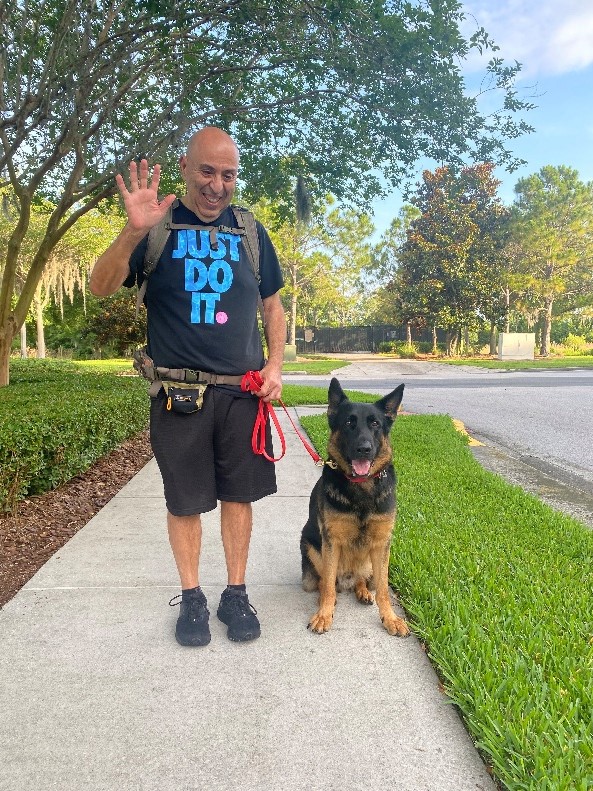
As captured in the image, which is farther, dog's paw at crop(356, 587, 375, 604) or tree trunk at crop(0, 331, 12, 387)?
tree trunk at crop(0, 331, 12, 387)

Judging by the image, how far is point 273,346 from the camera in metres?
2.98

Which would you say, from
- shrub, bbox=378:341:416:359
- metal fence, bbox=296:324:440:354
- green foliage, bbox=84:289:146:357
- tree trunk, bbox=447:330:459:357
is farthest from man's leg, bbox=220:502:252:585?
Result: metal fence, bbox=296:324:440:354

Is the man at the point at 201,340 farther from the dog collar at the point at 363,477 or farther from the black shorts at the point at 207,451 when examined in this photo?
the dog collar at the point at 363,477

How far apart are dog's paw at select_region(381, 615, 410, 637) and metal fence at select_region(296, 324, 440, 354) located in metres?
42.8

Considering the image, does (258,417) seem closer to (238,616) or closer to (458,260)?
(238,616)

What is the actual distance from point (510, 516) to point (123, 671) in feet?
10.8

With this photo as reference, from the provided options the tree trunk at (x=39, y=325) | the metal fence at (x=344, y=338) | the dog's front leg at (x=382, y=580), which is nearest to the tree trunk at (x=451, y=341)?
the metal fence at (x=344, y=338)

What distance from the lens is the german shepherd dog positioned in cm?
281

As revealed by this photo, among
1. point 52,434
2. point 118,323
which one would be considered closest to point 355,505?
point 52,434

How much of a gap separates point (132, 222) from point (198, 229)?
0.33 m

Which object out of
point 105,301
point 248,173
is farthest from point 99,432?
point 105,301

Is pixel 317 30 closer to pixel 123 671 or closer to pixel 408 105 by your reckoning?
pixel 408 105

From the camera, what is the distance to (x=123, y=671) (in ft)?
7.95

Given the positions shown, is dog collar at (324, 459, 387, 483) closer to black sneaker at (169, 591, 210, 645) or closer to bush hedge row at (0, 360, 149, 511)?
black sneaker at (169, 591, 210, 645)
